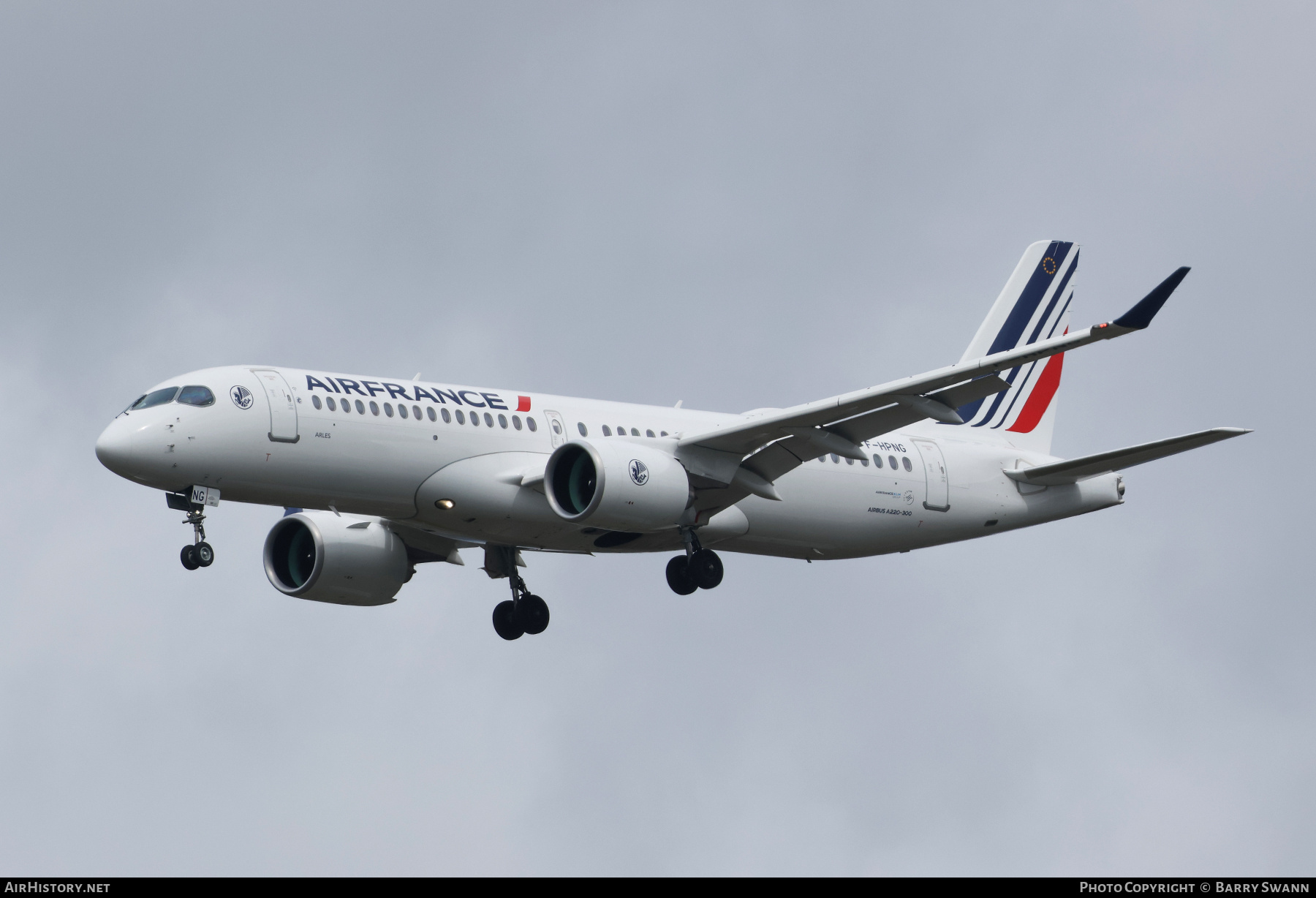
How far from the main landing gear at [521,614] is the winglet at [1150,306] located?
1720 cm

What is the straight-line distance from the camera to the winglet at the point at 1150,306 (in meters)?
34.5

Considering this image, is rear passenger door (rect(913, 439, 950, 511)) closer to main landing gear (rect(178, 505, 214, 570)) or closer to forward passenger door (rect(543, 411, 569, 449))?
forward passenger door (rect(543, 411, 569, 449))

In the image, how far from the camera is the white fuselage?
3831cm

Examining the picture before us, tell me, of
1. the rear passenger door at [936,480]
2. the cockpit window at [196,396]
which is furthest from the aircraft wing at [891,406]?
the cockpit window at [196,396]

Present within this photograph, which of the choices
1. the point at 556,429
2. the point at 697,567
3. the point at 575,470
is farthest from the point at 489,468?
the point at 697,567

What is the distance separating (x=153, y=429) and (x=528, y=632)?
12271mm

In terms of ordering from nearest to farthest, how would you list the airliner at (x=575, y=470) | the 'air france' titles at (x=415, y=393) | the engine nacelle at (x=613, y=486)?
the airliner at (x=575, y=470), the 'air france' titles at (x=415, y=393), the engine nacelle at (x=613, y=486)

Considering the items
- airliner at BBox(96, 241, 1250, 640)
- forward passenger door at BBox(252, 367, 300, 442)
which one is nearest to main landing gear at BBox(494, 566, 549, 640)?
airliner at BBox(96, 241, 1250, 640)

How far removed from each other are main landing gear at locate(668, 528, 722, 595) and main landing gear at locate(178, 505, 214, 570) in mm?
10582

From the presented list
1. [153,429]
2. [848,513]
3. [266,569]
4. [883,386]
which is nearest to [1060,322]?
[848,513]

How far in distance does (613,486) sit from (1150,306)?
37.5 ft

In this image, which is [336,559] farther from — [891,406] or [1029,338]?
[1029,338]

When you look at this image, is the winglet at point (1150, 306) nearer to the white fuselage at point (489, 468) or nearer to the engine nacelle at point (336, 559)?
the white fuselage at point (489, 468)

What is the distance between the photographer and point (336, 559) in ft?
147
